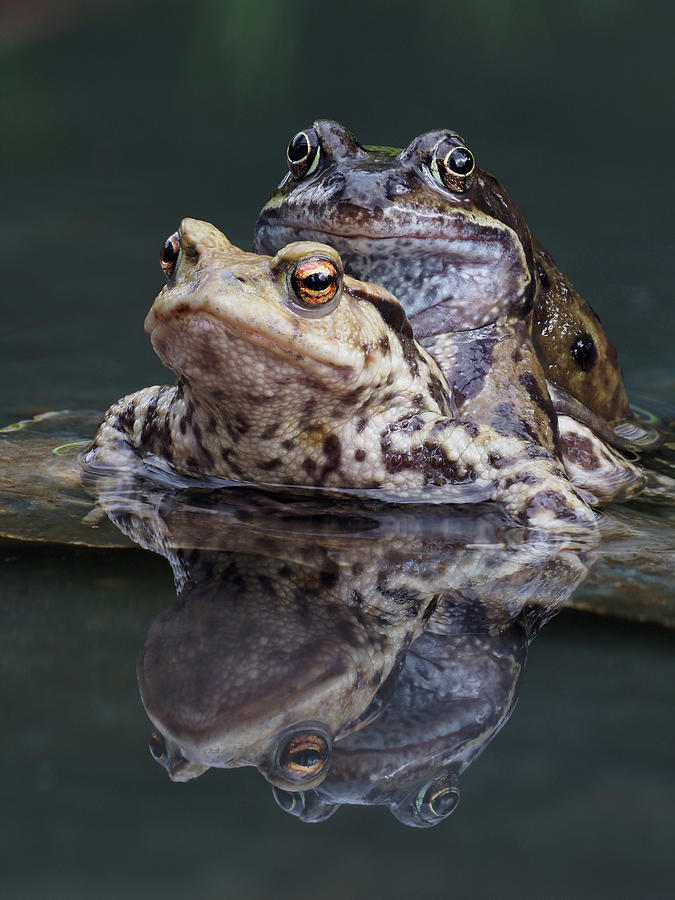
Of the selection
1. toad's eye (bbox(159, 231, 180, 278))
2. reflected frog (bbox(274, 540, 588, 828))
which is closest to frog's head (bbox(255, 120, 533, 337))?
toad's eye (bbox(159, 231, 180, 278))

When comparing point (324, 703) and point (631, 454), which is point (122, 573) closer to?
point (324, 703)

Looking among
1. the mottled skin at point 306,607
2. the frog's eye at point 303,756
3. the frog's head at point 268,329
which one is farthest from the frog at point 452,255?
the frog's eye at point 303,756

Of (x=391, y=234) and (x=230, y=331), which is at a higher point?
(x=391, y=234)

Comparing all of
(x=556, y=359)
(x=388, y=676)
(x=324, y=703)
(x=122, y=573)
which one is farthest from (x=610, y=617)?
(x=556, y=359)

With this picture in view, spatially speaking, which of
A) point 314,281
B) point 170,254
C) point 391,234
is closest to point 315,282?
point 314,281

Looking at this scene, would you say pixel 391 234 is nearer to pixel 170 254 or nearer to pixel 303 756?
pixel 170 254

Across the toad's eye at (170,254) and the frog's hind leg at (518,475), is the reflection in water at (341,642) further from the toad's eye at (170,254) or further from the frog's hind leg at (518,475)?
the toad's eye at (170,254)
